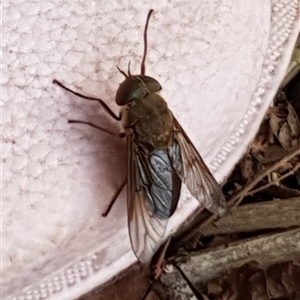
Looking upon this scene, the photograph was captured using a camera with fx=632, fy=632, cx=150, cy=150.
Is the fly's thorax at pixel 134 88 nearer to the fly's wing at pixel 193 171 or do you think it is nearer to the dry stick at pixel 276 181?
the fly's wing at pixel 193 171

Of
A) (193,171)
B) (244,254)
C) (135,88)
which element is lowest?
(244,254)

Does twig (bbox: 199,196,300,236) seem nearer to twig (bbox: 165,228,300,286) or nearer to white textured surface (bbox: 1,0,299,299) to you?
twig (bbox: 165,228,300,286)

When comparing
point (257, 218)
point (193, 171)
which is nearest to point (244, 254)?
point (257, 218)

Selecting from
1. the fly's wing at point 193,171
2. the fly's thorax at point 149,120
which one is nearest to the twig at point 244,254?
the fly's wing at point 193,171

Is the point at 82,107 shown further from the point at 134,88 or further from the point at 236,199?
the point at 236,199

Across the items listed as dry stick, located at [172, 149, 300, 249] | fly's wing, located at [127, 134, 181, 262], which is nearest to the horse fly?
fly's wing, located at [127, 134, 181, 262]

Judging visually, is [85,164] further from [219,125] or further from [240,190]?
[240,190]
